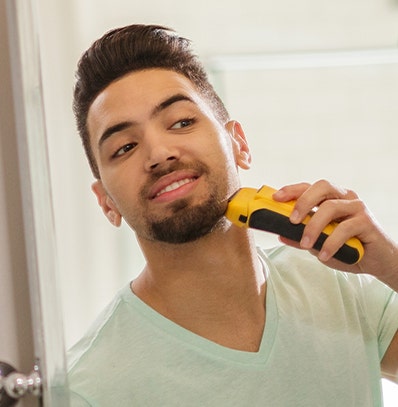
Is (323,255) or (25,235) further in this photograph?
(25,235)

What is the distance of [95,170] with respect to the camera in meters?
0.68

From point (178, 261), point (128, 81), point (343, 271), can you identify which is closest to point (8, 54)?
point (128, 81)

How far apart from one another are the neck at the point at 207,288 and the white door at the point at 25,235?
0.09 metres

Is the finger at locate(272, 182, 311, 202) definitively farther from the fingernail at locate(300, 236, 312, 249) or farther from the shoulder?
the shoulder

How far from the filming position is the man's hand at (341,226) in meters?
0.63

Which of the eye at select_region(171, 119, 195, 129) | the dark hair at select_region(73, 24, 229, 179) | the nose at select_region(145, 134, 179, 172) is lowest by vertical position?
the nose at select_region(145, 134, 179, 172)

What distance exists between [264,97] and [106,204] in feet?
0.55

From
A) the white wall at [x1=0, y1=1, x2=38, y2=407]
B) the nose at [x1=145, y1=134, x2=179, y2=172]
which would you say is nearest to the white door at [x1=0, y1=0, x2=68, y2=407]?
the white wall at [x1=0, y1=1, x2=38, y2=407]

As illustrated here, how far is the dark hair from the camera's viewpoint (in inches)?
26.2

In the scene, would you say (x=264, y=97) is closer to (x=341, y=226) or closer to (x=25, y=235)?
(x=341, y=226)

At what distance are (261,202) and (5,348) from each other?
0.93 feet

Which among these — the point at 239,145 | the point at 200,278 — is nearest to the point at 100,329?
the point at 200,278

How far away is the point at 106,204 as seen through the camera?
0.68 metres

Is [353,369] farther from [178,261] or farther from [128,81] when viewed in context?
[128,81]
